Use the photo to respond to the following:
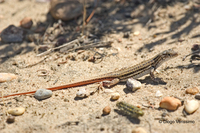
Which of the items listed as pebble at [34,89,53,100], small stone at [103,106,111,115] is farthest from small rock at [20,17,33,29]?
small stone at [103,106,111,115]

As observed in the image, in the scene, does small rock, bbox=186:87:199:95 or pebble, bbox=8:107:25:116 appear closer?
pebble, bbox=8:107:25:116

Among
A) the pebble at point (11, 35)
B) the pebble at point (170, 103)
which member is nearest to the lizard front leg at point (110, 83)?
the pebble at point (170, 103)

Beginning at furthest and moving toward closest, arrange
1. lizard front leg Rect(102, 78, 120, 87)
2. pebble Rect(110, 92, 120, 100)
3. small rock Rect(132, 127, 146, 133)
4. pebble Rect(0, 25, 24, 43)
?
1. pebble Rect(0, 25, 24, 43)
2. lizard front leg Rect(102, 78, 120, 87)
3. pebble Rect(110, 92, 120, 100)
4. small rock Rect(132, 127, 146, 133)

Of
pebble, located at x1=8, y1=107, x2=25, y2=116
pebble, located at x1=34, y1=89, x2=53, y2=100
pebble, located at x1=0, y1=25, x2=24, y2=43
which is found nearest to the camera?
pebble, located at x1=8, y1=107, x2=25, y2=116

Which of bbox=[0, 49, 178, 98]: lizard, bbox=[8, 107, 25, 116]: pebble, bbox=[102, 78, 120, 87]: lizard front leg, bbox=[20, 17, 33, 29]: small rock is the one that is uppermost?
bbox=[20, 17, 33, 29]: small rock

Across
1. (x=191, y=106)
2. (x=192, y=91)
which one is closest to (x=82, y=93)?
(x=191, y=106)

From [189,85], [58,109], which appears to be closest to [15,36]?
[58,109]

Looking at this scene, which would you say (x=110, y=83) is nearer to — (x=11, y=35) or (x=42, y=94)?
(x=42, y=94)

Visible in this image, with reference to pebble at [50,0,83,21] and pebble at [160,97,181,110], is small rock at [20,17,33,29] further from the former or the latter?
pebble at [160,97,181,110]
